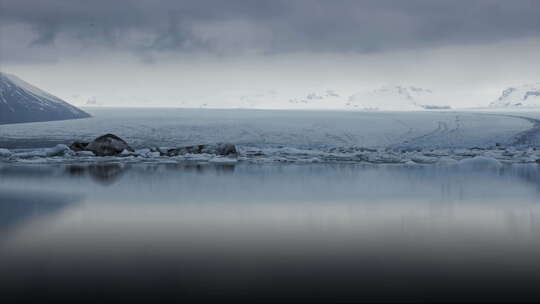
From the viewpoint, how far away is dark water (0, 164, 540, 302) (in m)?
2.56

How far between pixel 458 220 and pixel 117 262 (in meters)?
2.71

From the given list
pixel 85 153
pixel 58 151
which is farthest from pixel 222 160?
pixel 58 151

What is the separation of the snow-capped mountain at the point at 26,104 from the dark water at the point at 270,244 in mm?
20419

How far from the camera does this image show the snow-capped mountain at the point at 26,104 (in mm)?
24859

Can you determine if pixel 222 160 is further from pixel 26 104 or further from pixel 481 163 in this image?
pixel 26 104

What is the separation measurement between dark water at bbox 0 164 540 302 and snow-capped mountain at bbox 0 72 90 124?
2042 centimetres

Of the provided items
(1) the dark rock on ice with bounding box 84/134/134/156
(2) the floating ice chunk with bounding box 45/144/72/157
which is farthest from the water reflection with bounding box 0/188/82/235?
(1) the dark rock on ice with bounding box 84/134/134/156

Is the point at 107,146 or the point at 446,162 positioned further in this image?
the point at 107,146

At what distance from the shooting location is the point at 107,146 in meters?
14.4

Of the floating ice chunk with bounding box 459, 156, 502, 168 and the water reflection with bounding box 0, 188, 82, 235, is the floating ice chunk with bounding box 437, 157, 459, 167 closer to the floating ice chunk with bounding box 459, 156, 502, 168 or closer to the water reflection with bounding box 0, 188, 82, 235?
the floating ice chunk with bounding box 459, 156, 502, 168

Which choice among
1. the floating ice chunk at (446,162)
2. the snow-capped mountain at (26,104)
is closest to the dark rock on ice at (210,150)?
the floating ice chunk at (446,162)

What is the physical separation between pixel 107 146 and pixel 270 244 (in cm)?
1175

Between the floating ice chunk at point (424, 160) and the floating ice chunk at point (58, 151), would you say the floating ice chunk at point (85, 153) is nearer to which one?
the floating ice chunk at point (58, 151)

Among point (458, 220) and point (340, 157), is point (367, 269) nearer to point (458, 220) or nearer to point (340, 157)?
point (458, 220)
